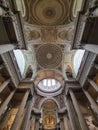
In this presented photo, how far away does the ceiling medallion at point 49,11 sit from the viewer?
13398 mm

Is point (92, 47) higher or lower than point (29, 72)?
higher

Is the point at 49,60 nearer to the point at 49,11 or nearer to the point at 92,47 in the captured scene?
the point at 49,11

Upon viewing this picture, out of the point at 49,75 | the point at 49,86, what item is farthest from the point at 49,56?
the point at 49,86

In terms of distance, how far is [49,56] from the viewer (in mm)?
19375

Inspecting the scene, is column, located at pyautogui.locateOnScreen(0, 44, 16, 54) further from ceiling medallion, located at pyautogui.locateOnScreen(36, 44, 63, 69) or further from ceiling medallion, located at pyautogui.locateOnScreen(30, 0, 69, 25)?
ceiling medallion, located at pyautogui.locateOnScreen(36, 44, 63, 69)

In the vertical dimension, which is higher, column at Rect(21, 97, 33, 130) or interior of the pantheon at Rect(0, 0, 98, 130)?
interior of the pantheon at Rect(0, 0, 98, 130)

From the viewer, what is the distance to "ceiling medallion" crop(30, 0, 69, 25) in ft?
44.0

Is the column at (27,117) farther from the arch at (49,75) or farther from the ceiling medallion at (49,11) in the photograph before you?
the ceiling medallion at (49,11)

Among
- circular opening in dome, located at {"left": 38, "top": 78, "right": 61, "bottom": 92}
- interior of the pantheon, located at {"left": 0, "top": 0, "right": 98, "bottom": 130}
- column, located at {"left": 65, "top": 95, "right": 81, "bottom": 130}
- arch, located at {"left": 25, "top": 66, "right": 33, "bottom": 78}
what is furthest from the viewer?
circular opening in dome, located at {"left": 38, "top": 78, "right": 61, "bottom": 92}

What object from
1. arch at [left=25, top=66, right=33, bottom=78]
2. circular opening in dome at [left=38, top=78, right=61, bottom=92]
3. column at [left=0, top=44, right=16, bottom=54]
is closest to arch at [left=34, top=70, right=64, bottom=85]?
arch at [left=25, top=66, right=33, bottom=78]

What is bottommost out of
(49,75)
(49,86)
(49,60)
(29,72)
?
(49,86)

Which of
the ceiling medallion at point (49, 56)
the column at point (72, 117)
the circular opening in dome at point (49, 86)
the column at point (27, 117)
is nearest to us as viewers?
the column at point (72, 117)

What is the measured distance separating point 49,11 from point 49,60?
292 inches

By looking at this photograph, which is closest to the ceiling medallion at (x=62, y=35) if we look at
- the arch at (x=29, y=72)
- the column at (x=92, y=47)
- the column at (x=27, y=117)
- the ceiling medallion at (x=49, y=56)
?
the ceiling medallion at (x=49, y=56)
